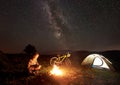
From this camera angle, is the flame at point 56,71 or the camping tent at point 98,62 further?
the camping tent at point 98,62

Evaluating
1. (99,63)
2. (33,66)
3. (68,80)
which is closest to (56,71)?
(33,66)

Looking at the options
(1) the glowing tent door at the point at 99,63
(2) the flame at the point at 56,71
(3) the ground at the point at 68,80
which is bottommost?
(3) the ground at the point at 68,80

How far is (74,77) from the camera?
16.0 metres

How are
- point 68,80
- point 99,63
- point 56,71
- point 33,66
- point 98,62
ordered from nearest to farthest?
point 68,80 < point 33,66 < point 56,71 < point 99,63 < point 98,62

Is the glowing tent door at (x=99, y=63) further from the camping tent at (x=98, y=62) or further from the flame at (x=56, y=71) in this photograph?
the flame at (x=56, y=71)

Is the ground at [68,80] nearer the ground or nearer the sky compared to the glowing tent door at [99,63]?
nearer the ground

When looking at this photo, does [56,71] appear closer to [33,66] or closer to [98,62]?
[33,66]

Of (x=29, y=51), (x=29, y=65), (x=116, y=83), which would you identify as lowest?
(x=116, y=83)

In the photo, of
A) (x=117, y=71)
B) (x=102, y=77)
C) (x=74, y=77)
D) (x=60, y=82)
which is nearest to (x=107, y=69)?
(x=117, y=71)

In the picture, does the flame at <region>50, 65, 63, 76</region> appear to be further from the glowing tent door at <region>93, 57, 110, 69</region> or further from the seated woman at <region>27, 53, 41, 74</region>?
the glowing tent door at <region>93, 57, 110, 69</region>

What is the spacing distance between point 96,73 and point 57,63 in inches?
145

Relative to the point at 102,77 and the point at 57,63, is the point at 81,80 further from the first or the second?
the point at 57,63

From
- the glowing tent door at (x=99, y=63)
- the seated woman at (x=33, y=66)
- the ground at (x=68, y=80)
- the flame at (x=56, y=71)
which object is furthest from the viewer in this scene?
the glowing tent door at (x=99, y=63)

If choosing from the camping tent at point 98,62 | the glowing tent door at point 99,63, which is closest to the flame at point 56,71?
the camping tent at point 98,62
